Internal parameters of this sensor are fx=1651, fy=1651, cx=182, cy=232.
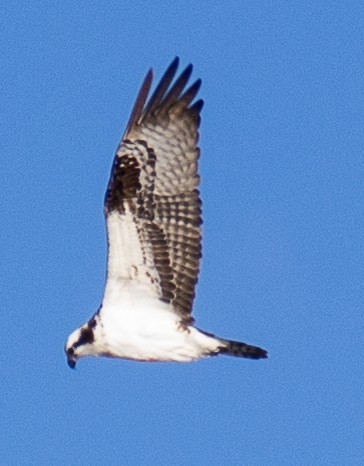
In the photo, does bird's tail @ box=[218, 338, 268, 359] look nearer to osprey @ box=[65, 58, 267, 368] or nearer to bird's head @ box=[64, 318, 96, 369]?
osprey @ box=[65, 58, 267, 368]

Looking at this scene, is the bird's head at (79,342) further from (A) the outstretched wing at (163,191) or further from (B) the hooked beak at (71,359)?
(A) the outstretched wing at (163,191)

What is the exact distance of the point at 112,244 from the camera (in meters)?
13.4

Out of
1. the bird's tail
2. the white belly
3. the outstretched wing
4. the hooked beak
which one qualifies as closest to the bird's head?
the hooked beak

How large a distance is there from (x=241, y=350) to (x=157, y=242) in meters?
1.14

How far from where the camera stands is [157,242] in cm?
1375

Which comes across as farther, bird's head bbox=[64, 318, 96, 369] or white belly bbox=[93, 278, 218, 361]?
bird's head bbox=[64, 318, 96, 369]

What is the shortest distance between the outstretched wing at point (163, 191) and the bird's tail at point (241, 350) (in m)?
0.41

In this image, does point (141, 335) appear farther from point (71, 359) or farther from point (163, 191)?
point (163, 191)

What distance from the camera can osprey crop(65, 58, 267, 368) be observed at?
13586mm

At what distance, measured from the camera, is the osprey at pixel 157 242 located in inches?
535

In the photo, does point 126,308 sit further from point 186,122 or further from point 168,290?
point 186,122

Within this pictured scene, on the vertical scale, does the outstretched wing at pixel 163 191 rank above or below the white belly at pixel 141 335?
above

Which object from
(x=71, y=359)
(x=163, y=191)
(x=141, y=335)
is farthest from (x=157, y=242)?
(x=71, y=359)

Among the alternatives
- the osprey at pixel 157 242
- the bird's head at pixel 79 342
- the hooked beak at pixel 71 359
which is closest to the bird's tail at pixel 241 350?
the osprey at pixel 157 242
